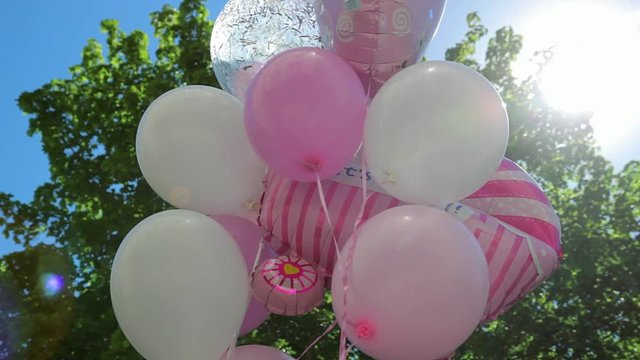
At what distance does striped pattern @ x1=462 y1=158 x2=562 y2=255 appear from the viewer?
2.69 m

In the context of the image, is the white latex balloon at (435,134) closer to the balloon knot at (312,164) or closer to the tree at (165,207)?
the balloon knot at (312,164)

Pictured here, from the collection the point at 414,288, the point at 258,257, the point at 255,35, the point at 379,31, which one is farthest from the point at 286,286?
the point at 255,35

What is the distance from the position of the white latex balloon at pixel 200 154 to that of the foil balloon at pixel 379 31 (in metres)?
0.61

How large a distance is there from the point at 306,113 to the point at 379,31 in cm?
49

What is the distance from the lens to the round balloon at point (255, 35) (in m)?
3.07

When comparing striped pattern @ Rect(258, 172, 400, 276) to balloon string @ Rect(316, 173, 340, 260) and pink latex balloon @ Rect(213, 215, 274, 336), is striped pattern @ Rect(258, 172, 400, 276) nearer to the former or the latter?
balloon string @ Rect(316, 173, 340, 260)

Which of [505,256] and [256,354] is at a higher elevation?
A: [505,256]

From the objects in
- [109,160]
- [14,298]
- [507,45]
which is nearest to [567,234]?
[507,45]

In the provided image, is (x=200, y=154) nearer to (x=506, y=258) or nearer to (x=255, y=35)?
(x=255, y=35)

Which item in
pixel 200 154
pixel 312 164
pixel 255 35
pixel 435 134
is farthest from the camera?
pixel 255 35

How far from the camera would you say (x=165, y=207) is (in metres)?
8.18

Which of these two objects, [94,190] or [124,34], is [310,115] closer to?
[94,190]

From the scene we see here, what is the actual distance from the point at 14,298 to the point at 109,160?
7.20 feet

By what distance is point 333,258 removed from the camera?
2.58m
